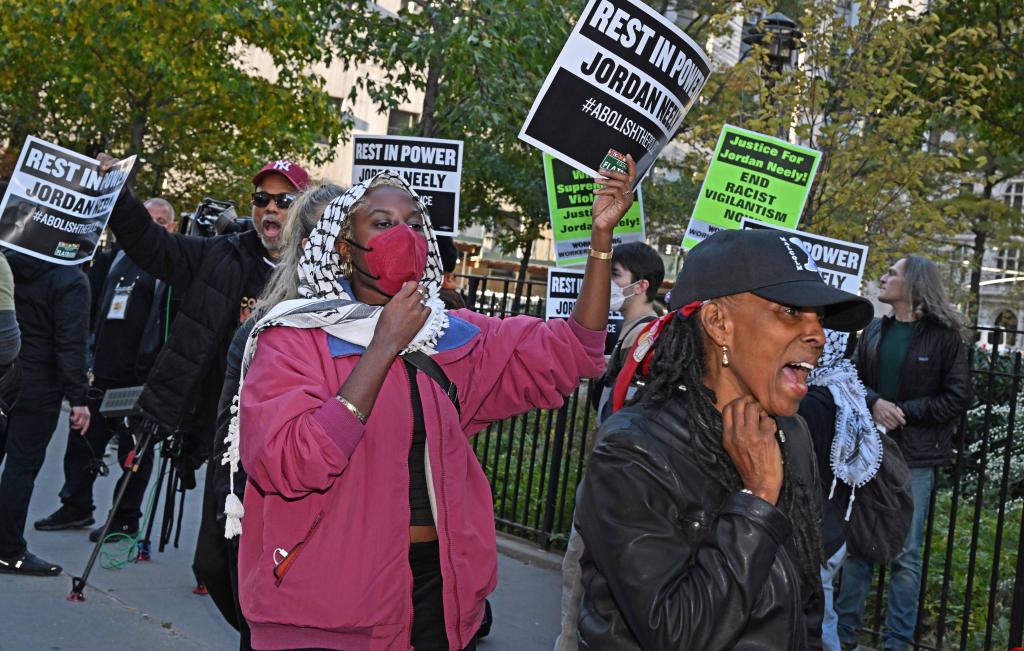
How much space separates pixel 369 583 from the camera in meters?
2.91

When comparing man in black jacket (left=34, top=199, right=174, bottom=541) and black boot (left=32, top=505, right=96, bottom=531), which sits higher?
man in black jacket (left=34, top=199, right=174, bottom=541)

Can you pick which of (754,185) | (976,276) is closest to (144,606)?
(754,185)

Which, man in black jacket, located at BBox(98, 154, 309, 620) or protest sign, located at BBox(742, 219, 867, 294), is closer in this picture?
man in black jacket, located at BBox(98, 154, 309, 620)

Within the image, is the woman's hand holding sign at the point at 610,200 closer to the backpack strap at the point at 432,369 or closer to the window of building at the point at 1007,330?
the backpack strap at the point at 432,369

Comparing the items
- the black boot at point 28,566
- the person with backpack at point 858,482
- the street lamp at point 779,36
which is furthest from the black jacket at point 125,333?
the person with backpack at point 858,482

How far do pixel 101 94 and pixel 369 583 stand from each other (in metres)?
15.5

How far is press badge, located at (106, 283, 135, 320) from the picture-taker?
830cm

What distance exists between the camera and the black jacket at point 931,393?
6.75 metres

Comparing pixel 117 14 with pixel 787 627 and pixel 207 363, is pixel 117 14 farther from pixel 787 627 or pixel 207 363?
pixel 787 627

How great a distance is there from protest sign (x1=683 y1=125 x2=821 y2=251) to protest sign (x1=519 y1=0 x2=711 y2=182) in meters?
2.79

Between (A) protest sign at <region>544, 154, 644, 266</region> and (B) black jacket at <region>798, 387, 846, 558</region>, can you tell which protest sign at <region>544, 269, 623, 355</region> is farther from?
(B) black jacket at <region>798, 387, 846, 558</region>

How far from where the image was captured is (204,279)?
18.2 feet

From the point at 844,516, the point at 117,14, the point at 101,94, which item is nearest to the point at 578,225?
the point at 844,516

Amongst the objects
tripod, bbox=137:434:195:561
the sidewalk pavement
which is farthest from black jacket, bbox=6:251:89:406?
the sidewalk pavement
